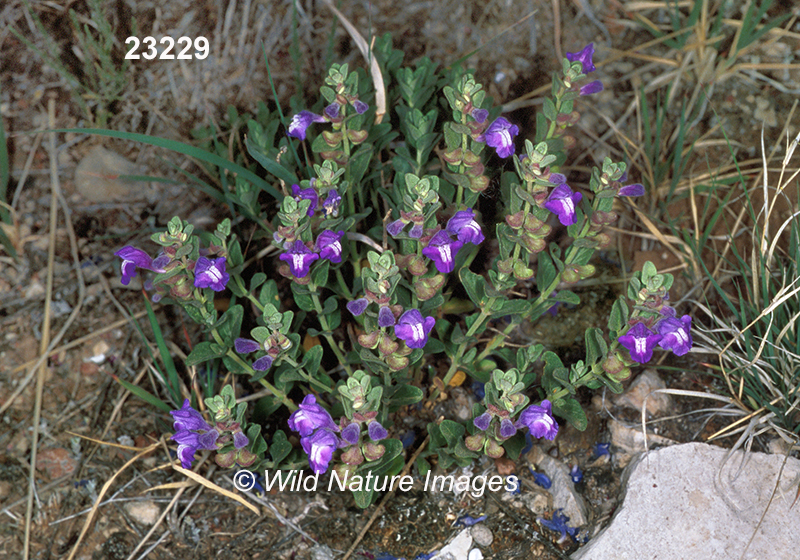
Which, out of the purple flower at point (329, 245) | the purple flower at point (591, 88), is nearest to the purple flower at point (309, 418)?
the purple flower at point (329, 245)

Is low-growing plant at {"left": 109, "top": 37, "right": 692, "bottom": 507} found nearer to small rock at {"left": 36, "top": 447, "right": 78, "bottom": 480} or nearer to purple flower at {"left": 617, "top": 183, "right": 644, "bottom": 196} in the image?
purple flower at {"left": 617, "top": 183, "right": 644, "bottom": 196}

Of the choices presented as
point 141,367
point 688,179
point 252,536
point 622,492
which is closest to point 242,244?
point 141,367

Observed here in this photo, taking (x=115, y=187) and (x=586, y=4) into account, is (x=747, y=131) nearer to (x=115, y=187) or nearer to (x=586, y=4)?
(x=586, y=4)

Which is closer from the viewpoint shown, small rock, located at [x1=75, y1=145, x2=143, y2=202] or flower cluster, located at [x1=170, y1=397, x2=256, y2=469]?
flower cluster, located at [x1=170, y1=397, x2=256, y2=469]

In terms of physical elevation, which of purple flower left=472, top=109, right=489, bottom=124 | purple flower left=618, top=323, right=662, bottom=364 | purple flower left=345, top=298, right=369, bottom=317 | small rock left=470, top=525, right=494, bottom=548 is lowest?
small rock left=470, top=525, right=494, bottom=548

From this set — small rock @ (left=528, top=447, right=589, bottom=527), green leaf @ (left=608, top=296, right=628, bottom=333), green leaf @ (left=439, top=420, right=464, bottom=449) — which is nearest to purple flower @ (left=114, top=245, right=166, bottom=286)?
green leaf @ (left=439, top=420, right=464, bottom=449)

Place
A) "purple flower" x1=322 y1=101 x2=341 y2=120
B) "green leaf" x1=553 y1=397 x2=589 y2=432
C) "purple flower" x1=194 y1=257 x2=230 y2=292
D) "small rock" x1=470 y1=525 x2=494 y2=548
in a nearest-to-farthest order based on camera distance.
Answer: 1. "purple flower" x1=194 y1=257 x2=230 y2=292
2. "green leaf" x1=553 y1=397 x2=589 y2=432
3. "purple flower" x1=322 y1=101 x2=341 y2=120
4. "small rock" x1=470 y1=525 x2=494 y2=548

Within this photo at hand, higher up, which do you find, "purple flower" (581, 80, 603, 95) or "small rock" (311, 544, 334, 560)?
"purple flower" (581, 80, 603, 95)

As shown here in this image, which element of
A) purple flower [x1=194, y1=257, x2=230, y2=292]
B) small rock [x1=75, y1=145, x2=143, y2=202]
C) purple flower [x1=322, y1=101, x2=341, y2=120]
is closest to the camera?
purple flower [x1=194, y1=257, x2=230, y2=292]
